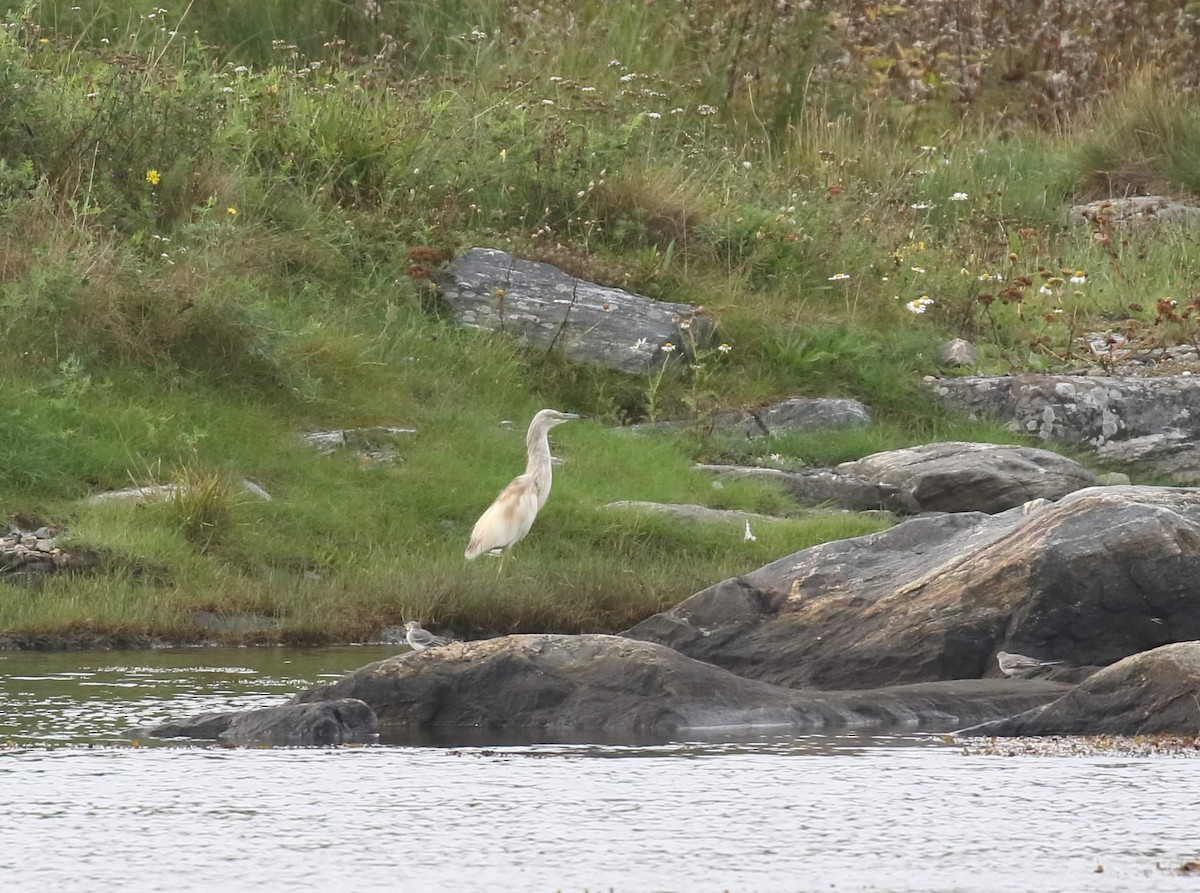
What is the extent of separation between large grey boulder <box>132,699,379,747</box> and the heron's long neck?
3681 millimetres

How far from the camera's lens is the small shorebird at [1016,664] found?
781 cm

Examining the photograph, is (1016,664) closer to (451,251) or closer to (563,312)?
(563,312)

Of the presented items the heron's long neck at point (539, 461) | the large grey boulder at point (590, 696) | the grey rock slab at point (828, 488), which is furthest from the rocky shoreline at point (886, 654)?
the grey rock slab at point (828, 488)

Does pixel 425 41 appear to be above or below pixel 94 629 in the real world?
above

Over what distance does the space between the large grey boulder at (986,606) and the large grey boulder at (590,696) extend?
49 centimetres

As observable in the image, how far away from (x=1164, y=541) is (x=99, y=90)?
871 cm

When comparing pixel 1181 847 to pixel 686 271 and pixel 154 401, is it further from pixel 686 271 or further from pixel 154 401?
pixel 686 271

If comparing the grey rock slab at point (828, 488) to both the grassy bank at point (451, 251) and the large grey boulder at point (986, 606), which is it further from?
the large grey boulder at point (986, 606)

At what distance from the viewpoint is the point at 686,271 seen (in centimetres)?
1487

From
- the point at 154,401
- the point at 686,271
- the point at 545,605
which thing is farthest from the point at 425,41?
the point at 545,605

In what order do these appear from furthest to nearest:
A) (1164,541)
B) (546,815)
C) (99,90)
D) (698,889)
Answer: (99,90) < (1164,541) < (546,815) < (698,889)

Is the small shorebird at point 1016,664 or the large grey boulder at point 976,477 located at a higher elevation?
the large grey boulder at point 976,477

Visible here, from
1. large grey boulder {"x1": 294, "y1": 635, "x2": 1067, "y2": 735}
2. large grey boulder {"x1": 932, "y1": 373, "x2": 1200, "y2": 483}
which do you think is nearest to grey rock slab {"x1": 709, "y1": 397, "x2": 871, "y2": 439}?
large grey boulder {"x1": 932, "y1": 373, "x2": 1200, "y2": 483}

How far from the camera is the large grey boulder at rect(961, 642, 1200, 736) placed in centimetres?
704
